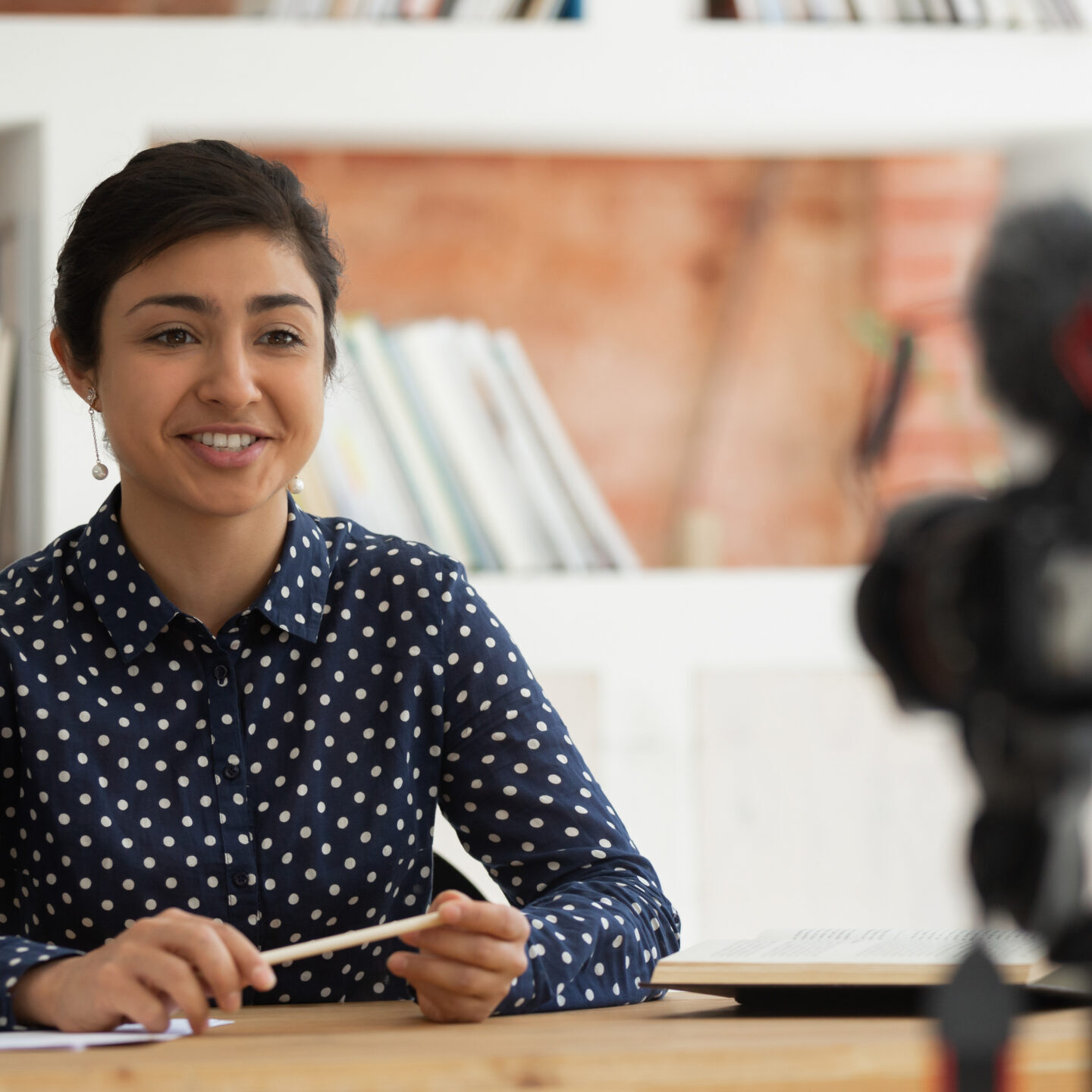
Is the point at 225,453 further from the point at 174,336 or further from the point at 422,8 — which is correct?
the point at 422,8

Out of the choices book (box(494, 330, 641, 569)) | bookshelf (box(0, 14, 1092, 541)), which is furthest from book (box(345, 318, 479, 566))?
bookshelf (box(0, 14, 1092, 541))

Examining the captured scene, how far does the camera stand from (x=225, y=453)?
130 centimetres

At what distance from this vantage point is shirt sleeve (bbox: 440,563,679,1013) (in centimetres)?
106

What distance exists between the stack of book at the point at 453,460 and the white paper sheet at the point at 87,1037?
1.11 m

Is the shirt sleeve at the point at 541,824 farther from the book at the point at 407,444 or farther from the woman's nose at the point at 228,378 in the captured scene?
the book at the point at 407,444

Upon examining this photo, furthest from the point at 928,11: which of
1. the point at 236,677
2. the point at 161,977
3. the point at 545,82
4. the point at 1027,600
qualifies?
the point at 1027,600

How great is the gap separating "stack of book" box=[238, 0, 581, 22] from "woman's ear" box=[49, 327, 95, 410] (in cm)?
66


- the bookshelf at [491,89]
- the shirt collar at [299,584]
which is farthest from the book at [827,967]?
the bookshelf at [491,89]

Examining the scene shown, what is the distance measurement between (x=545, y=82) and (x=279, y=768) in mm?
1001

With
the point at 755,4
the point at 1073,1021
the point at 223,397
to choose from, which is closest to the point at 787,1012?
the point at 1073,1021

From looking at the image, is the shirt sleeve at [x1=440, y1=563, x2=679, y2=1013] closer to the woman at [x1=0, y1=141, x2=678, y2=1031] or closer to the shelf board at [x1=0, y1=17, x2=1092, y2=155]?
the woman at [x1=0, y1=141, x2=678, y2=1031]

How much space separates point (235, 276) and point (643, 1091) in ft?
2.75

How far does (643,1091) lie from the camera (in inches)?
26.5

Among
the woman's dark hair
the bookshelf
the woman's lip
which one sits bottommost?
the woman's lip
